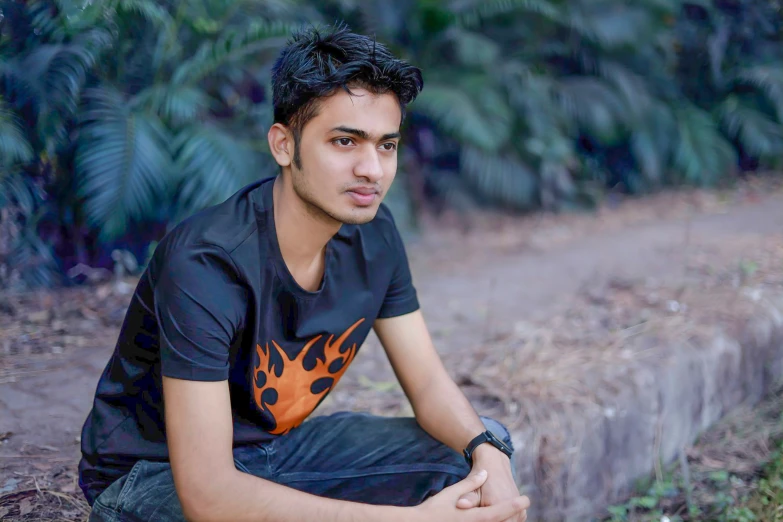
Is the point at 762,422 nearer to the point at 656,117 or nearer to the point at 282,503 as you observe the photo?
the point at 282,503

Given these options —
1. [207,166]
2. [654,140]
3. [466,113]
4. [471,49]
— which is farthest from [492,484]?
[654,140]

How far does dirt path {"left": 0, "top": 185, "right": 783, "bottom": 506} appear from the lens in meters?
2.41

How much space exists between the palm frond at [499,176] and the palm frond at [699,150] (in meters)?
1.71

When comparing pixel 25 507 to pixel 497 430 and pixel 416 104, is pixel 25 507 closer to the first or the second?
pixel 497 430

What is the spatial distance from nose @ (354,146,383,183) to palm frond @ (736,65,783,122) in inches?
254

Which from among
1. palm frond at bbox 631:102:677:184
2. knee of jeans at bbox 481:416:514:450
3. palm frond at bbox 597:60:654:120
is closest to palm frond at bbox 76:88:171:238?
knee of jeans at bbox 481:416:514:450

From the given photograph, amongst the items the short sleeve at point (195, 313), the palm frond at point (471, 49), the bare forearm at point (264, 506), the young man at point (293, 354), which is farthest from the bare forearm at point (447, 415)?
the palm frond at point (471, 49)

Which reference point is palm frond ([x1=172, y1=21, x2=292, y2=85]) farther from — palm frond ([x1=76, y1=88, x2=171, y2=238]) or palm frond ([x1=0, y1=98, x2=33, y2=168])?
palm frond ([x1=0, y1=98, x2=33, y2=168])

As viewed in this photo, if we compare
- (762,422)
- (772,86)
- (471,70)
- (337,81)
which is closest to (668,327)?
(762,422)

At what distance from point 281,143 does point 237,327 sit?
1.59 feet

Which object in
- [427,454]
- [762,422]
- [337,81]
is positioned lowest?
[762,422]

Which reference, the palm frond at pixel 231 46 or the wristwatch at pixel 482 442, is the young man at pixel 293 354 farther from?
the palm frond at pixel 231 46

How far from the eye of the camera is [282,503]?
1.58m

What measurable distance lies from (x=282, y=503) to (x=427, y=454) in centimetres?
56
